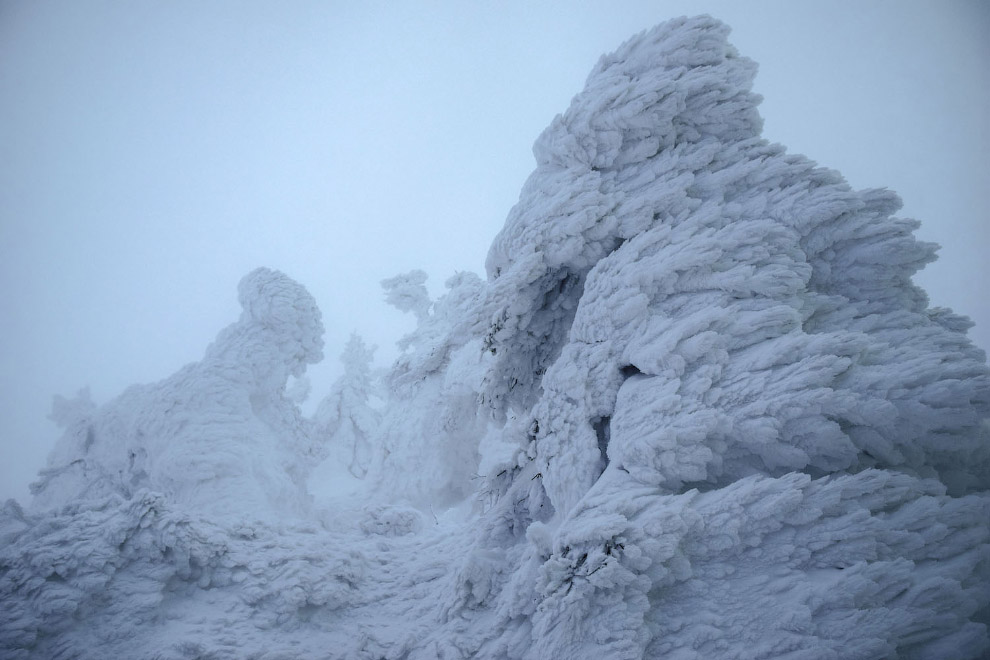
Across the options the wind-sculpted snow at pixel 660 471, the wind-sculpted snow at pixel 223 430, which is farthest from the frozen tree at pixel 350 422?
the wind-sculpted snow at pixel 660 471

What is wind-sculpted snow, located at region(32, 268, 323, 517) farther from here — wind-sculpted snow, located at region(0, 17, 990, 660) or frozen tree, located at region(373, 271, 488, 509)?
wind-sculpted snow, located at region(0, 17, 990, 660)

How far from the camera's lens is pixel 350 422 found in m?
17.4

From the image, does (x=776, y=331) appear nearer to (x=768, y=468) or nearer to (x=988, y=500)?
(x=768, y=468)

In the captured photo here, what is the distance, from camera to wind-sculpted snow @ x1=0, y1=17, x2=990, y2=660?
272 centimetres

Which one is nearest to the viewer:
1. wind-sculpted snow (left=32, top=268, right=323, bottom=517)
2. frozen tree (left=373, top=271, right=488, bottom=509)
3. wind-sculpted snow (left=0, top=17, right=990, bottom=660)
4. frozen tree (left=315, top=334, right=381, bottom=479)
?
wind-sculpted snow (left=0, top=17, right=990, bottom=660)

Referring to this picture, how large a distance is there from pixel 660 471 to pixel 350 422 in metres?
15.8

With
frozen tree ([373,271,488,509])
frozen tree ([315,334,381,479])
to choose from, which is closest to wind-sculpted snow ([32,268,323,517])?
frozen tree ([373,271,488,509])

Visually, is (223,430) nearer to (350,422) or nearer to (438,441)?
(438,441)

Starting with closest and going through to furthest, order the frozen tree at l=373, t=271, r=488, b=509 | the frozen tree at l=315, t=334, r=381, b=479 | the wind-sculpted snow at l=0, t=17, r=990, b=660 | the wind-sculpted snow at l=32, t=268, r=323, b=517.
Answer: the wind-sculpted snow at l=0, t=17, r=990, b=660 → the wind-sculpted snow at l=32, t=268, r=323, b=517 → the frozen tree at l=373, t=271, r=488, b=509 → the frozen tree at l=315, t=334, r=381, b=479

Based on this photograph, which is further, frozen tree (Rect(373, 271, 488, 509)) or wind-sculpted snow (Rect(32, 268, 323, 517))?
frozen tree (Rect(373, 271, 488, 509))

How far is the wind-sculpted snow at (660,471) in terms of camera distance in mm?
2725

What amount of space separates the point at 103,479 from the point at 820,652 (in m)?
11.8

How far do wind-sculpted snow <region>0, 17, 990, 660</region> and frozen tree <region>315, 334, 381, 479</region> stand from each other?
467 inches

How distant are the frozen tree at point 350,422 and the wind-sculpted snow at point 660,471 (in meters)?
11.9
